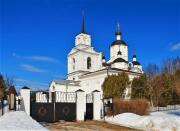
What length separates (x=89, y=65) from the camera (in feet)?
210

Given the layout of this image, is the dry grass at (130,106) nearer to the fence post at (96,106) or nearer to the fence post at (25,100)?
the fence post at (96,106)

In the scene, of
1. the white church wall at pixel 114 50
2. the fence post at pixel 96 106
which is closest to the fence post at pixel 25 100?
the fence post at pixel 96 106

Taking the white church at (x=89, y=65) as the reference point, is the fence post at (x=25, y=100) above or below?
below

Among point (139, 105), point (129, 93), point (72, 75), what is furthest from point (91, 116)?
point (72, 75)

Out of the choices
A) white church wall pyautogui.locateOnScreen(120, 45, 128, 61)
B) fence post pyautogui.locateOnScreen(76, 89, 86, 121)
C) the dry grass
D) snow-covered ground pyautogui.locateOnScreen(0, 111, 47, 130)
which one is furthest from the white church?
snow-covered ground pyautogui.locateOnScreen(0, 111, 47, 130)

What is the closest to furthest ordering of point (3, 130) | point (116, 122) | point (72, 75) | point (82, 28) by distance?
point (3, 130), point (116, 122), point (72, 75), point (82, 28)

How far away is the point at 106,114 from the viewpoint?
67.8ft

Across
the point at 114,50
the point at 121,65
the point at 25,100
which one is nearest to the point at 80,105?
the point at 25,100

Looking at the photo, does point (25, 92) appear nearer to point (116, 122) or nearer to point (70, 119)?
point (70, 119)

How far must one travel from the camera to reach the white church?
5628cm

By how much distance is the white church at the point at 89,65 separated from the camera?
185ft

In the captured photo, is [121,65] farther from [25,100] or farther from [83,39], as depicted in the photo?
[25,100]

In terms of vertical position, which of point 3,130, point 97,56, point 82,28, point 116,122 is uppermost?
point 82,28

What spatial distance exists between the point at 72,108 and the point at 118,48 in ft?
162
